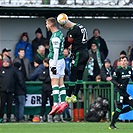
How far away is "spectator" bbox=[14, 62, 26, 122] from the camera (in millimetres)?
25234

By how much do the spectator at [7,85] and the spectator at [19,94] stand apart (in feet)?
0.92

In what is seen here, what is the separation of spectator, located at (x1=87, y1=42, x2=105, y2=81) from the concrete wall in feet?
8.77

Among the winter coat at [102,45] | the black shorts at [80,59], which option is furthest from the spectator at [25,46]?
the black shorts at [80,59]

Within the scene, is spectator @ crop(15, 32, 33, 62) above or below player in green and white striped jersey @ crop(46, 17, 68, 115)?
above

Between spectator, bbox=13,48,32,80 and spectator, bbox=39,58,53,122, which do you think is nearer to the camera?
spectator, bbox=39,58,53,122

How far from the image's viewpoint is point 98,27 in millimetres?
30688

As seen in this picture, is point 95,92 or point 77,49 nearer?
point 77,49

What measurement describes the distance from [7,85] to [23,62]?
2.05 metres

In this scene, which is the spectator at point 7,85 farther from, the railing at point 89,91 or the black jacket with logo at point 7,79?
the railing at point 89,91

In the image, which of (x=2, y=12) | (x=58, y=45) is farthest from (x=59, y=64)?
(x=2, y=12)

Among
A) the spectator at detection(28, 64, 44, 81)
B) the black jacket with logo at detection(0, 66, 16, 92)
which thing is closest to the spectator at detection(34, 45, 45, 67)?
the spectator at detection(28, 64, 44, 81)

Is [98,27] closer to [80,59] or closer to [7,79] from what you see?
[7,79]

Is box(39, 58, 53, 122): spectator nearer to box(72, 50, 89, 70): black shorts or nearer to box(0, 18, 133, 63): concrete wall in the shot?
box(0, 18, 133, 63): concrete wall

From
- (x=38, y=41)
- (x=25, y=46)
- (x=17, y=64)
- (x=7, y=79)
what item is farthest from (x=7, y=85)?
(x=38, y=41)
